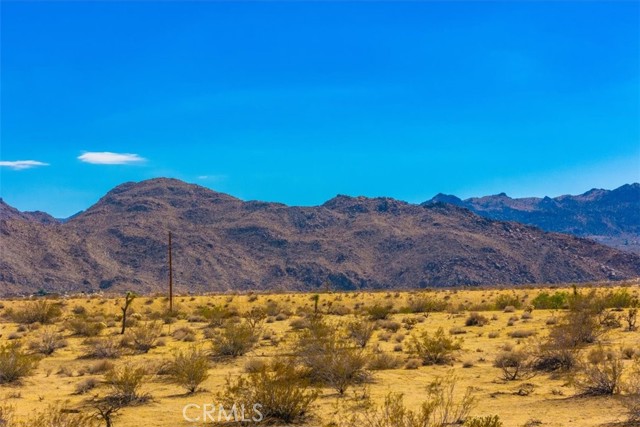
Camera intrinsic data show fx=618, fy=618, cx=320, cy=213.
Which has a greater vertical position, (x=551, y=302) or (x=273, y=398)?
(x=551, y=302)

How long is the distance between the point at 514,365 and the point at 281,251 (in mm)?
116175

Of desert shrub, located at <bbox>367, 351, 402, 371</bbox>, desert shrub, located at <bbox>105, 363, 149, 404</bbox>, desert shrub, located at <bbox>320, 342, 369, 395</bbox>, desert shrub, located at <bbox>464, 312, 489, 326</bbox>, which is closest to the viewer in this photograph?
desert shrub, located at <bbox>105, 363, 149, 404</bbox>

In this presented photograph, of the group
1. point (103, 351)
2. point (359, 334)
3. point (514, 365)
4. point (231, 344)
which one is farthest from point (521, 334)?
point (103, 351)

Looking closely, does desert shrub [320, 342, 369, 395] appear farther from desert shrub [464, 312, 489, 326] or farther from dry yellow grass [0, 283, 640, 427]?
desert shrub [464, 312, 489, 326]

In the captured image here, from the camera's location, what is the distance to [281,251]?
5281 inches

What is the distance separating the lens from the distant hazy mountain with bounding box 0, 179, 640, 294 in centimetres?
11094

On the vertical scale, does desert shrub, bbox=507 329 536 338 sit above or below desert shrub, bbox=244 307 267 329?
below

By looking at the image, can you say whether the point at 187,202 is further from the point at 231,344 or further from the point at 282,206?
the point at 231,344

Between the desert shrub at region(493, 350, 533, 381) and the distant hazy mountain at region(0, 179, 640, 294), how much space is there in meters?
92.6

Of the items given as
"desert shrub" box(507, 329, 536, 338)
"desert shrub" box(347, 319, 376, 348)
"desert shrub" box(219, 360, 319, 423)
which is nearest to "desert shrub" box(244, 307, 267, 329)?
"desert shrub" box(347, 319, 376, 348)

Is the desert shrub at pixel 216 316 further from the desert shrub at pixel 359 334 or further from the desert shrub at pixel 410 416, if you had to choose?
the desert shrub at pixel 410 416

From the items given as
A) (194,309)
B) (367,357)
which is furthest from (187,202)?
(367,357)

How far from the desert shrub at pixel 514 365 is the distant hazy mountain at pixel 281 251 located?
304ft

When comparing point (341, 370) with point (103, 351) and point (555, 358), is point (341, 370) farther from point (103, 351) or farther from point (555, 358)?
point (103, 351)
